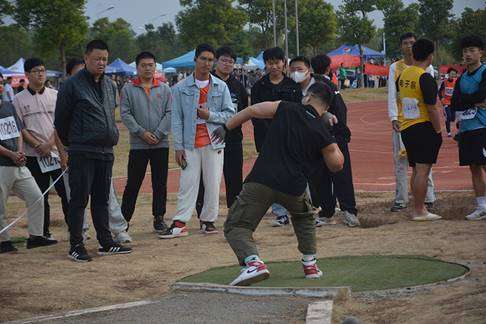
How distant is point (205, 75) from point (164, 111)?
71cm

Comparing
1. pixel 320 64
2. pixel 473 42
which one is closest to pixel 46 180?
pixel 320 64

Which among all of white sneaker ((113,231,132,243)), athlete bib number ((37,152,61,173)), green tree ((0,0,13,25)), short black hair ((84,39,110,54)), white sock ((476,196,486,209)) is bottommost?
white sneaker ((113,231,132,243))

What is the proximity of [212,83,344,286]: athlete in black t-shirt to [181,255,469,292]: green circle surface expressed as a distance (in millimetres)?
212

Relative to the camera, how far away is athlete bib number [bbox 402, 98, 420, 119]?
10.2 m

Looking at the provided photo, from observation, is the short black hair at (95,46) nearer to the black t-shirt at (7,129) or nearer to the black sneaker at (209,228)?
the black t-shirt at (7,129)

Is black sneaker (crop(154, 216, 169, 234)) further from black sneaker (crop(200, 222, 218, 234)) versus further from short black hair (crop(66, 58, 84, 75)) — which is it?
short black hair (crop(66, 58, 84, 75))

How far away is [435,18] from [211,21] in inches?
632

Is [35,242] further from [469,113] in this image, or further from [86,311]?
[469,113]

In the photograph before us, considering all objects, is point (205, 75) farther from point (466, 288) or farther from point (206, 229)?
point (466, 288)

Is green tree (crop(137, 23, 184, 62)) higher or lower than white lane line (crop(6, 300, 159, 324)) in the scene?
higher

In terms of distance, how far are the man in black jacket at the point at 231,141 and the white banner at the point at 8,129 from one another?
7.77 feet

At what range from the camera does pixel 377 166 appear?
18.3m

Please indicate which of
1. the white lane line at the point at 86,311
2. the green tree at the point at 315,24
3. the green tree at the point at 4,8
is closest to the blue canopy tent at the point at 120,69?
the green tree at the point at 4,8

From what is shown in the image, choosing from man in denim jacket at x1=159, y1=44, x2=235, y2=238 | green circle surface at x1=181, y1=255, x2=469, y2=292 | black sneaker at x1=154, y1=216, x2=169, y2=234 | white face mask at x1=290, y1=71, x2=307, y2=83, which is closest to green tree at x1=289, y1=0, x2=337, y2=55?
white face mask at x1=290, y1=71, x2=307, y2=83
